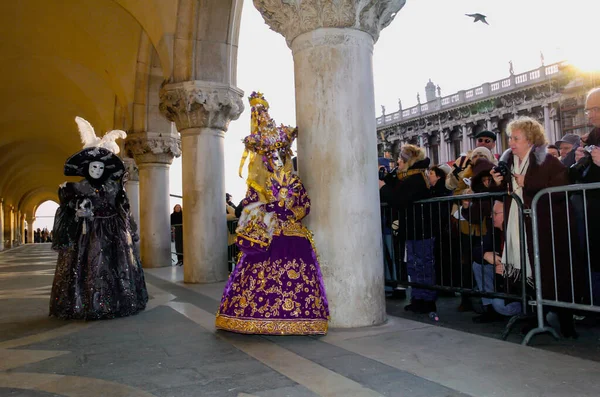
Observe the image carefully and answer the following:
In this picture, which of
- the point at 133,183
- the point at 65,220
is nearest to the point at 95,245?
the point at 65,220

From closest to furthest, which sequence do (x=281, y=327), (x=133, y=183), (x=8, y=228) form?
(x=281, y=327)
(x=133, y=183)
(x=8, y=228)

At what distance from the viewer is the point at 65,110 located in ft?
71.7

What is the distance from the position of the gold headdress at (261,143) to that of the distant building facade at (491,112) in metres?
29.3

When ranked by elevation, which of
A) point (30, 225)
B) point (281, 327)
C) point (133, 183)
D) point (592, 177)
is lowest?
point (281, 327)

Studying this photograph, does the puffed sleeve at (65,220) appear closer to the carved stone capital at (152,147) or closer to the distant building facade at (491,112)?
the carved stone capital at (152,147)

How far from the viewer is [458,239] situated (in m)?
5.57

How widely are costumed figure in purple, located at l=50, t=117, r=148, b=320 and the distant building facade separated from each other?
28.5m

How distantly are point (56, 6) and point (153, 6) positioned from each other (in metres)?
5.19

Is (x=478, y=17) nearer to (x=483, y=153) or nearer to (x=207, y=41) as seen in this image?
(x=207, y=41)

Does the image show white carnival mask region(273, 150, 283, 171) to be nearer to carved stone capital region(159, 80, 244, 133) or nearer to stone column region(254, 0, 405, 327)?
stone column region(254, 0, 405, 327)

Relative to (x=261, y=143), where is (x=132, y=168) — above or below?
above

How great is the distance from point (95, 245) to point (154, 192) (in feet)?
20.6

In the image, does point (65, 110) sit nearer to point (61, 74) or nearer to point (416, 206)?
point (61, 74)

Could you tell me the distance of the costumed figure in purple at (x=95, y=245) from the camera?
18.2ft
